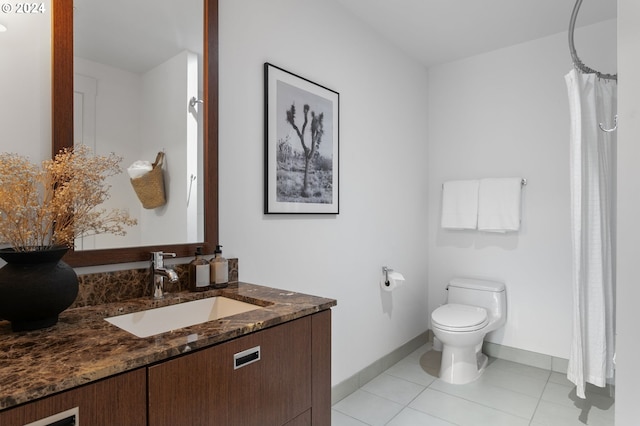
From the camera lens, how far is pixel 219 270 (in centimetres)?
153

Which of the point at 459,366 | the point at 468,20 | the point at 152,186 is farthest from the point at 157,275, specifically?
the point at 468,20

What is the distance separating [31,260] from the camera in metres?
0.95

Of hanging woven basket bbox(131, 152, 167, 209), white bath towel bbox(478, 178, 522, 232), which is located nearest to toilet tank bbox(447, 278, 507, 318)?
white bath towel bbox(478, 178, 522, 232)

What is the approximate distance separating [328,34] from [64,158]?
1727 millimetres

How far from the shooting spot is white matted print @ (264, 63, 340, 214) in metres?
1.87

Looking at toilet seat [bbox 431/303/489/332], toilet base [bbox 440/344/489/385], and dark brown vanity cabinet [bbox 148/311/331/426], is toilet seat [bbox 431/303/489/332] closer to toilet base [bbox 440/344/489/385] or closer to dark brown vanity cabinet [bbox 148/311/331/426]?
toilet base [bbox 440/344/489/385]

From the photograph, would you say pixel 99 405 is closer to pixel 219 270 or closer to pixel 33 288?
pixel 33 288

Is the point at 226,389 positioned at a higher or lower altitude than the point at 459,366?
higher

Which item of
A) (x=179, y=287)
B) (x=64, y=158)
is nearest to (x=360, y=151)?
(x=179, y=287)

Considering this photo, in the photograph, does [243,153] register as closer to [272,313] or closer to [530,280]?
[272,313]

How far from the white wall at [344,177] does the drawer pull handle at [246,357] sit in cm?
72

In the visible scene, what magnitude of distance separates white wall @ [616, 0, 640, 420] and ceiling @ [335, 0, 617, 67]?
1.02 m

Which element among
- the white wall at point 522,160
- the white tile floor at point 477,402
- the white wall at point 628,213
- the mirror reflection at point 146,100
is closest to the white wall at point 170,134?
the mirror reflection at point 146,100

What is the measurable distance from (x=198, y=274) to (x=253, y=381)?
574mm
